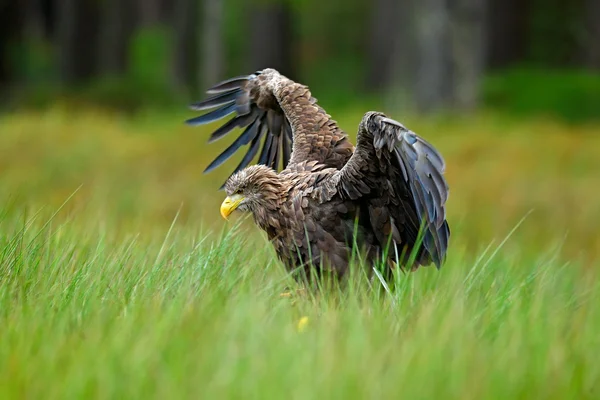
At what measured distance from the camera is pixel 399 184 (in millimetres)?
4305

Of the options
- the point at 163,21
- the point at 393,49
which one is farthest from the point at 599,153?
the point at 163,21

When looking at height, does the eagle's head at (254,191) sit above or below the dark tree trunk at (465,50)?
above

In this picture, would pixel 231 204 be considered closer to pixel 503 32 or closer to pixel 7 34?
pixel 7 34

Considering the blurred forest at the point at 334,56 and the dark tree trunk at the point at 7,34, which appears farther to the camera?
the dark tree trunk at the point at 7,34

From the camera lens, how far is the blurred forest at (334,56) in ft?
44.2

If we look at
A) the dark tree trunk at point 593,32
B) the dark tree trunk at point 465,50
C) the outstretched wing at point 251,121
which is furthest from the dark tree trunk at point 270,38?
the outstretched wing at point 251,121

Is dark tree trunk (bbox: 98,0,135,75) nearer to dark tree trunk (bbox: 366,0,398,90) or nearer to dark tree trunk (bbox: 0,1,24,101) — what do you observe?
dark tree trunk (bbox: 0,1,24,101)

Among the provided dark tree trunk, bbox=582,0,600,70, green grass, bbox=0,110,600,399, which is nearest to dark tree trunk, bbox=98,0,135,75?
dark tree trunk, bbox=582,0,600,70

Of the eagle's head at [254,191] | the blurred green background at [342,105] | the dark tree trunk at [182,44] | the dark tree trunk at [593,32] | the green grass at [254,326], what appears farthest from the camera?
the dark tree trunk at [182,44]

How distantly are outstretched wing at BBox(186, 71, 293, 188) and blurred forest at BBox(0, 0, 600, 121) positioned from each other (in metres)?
7.76

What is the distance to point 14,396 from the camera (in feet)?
8.42

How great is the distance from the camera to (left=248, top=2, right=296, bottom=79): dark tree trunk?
19828mm

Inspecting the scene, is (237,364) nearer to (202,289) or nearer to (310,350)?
(310,350)

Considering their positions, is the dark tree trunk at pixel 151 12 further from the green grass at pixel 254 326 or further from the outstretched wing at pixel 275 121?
the green grass at pixel 254 326
